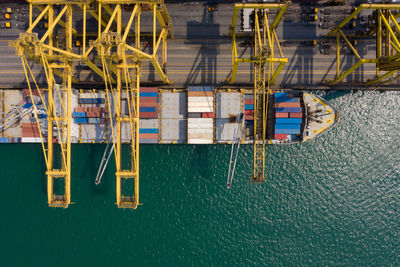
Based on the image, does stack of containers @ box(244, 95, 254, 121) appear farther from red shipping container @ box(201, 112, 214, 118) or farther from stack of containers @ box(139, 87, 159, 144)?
stack of containers @ box(139, 87, 159, 144)

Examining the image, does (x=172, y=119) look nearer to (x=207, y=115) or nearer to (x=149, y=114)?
(x=149, y=114)

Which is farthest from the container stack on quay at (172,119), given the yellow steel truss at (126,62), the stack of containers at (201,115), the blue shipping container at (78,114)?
the blue shipping container at (78,114)

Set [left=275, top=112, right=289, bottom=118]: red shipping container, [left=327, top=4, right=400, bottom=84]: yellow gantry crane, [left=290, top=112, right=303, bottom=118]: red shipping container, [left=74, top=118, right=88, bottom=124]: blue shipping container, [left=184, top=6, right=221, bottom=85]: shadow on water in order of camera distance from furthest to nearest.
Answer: [left=184, top=6, right=221, bottom=85]: shadow on water
[left=74, top=118, right=88, bottom=124]: blue shipping container
[left=275, top=112, right=289, bottom=118]: red shipping container
[left=290, top=112, right=303, bottom=118]: red shipping container
[left=327, top=4, right=400, bottom=84]: yellow gantry crane

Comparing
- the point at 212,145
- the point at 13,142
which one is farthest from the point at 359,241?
the point at 13,142

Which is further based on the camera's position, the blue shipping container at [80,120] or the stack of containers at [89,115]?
the blue shipping container at [80,120]

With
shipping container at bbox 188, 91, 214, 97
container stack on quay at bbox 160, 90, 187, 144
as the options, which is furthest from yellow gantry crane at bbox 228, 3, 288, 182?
container stack on quay at bbox 160, 90, 187, 144

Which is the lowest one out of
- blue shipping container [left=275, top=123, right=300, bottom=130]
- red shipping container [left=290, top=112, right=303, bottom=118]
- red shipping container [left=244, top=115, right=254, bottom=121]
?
blue shipping container [left=275, top=123, right=300, bottom=130]

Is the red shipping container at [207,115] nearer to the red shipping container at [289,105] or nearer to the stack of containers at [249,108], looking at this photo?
the stack of containers at [249,108]
